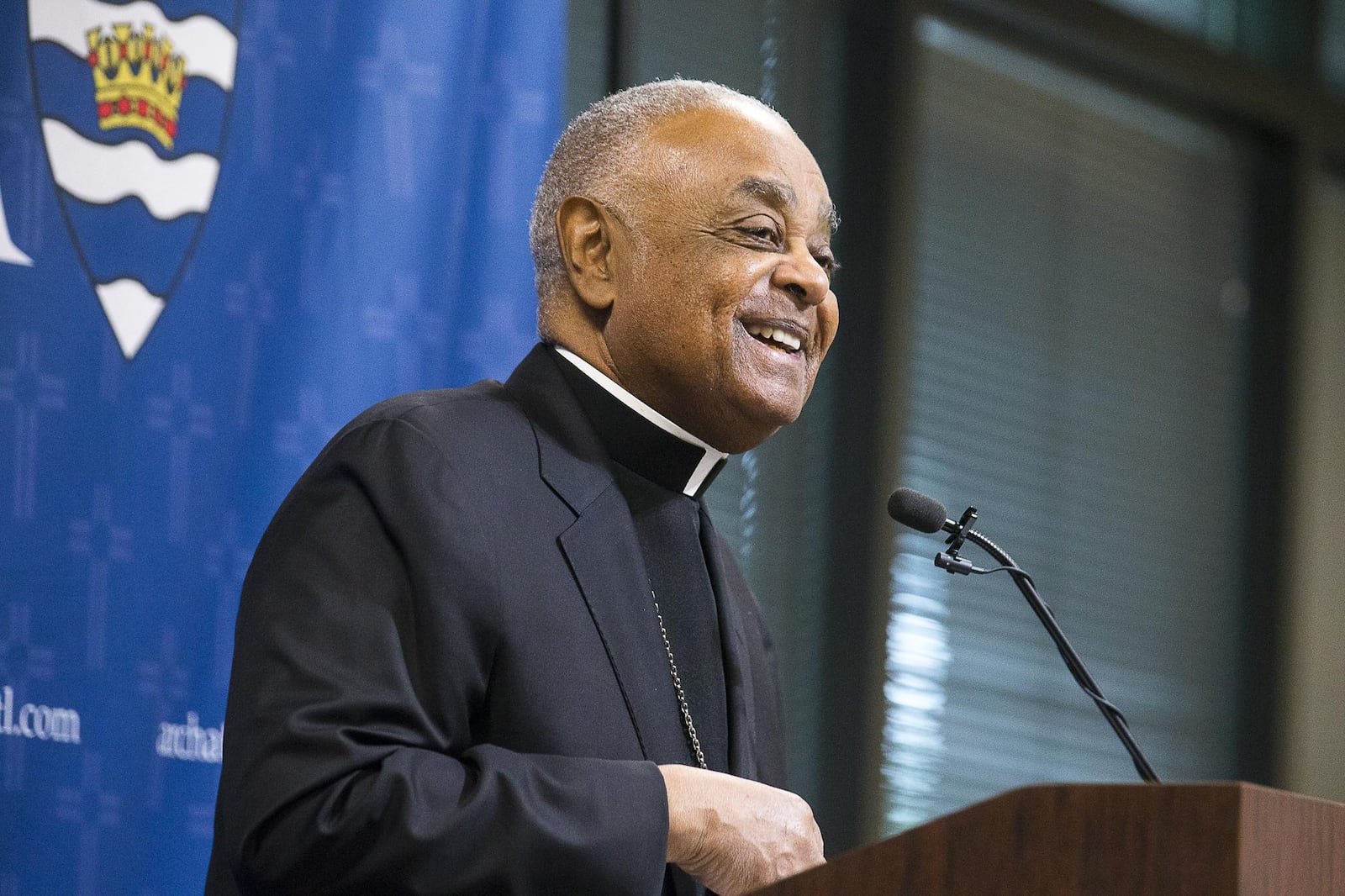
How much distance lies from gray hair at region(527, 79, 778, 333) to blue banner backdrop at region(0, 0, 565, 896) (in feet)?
1.06

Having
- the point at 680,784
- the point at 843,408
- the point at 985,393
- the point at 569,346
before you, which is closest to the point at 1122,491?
the point at 985,393

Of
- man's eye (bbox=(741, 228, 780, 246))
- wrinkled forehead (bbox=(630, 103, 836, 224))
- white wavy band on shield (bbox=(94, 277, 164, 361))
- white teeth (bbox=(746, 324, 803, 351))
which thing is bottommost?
white wavy band on shield (bbox=(94, 277, 164, 361))

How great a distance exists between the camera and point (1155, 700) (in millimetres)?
5113

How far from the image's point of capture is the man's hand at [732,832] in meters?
1.78

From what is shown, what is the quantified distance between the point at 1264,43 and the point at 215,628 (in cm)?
445

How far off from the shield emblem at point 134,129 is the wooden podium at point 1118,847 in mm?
1415

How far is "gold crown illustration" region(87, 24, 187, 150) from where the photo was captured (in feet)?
7.98

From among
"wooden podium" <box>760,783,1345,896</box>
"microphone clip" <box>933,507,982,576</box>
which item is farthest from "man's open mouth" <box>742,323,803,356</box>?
"wooden podium" <box>760,783,1345,896</box>

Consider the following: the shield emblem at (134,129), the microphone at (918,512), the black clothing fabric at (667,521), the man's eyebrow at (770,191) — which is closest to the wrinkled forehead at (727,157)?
the man's eyebrow at (770,191)

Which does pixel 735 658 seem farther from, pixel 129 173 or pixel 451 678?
pixel 129 173

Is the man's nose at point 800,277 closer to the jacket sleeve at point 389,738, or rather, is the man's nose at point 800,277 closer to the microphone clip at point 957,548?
the microphone clip at point 957,548

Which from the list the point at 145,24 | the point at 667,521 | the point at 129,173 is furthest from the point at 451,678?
the point at 145,24

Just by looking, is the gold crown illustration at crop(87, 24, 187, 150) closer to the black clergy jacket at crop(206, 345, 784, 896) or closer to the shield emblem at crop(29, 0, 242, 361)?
the shield emblem at crop(29, 0, 242, 361)

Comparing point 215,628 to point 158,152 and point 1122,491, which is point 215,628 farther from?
point 1122,491
